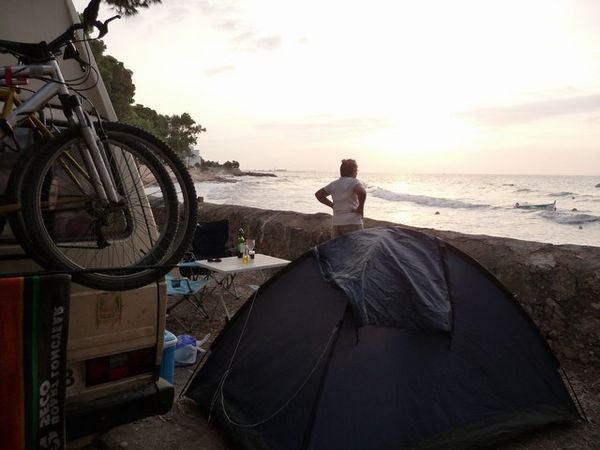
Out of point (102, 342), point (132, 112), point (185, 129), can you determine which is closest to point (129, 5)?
point (102, 342)

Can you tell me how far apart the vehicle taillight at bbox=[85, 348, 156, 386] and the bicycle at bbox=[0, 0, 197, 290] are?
500 mm

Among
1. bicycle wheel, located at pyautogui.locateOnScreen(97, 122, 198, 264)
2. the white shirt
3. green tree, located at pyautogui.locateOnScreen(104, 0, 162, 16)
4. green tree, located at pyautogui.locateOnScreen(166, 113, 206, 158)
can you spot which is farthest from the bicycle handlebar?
green tree, located at pyautogui.locateOnScreen(166, 113, 206, 158)

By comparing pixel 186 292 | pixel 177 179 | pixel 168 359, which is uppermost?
pixel 177 179

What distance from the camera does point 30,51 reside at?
243 cm

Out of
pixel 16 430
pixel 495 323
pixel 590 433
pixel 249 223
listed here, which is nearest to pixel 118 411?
pixel 16 430

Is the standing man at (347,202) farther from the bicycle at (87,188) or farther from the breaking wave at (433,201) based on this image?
the breaking wave at (433,201)

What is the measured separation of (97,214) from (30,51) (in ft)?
3.02

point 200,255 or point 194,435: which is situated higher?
point 200,255

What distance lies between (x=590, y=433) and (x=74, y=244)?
13.4 feet

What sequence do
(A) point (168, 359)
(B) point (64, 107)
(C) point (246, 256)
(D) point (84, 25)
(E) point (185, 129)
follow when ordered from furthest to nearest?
1. (E) point (185, 129)
2. (C) point (246, 256)
3. (A) point (168, 359)
4. (D) point (84, 25)
5. (B) point (64, 107)

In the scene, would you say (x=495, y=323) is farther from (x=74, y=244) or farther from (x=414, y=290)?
(x=74, y=244)

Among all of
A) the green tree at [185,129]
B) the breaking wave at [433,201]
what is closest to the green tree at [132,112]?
the green tree at [185,129]

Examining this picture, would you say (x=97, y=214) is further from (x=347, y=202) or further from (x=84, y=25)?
(x=347, y=202)

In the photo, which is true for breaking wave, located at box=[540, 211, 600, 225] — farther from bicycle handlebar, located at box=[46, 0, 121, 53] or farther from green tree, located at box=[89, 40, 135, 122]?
green tree, located at box=[89, 40, 135, 122]
